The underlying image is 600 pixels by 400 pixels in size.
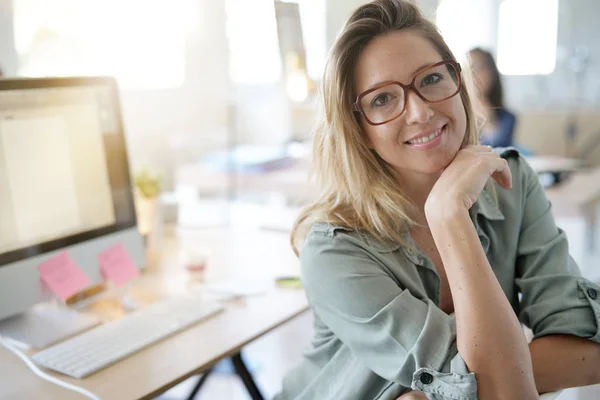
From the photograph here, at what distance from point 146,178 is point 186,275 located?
1.19 feet

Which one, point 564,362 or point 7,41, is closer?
point 564,362

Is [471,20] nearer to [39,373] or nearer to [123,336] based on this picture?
[123,336]

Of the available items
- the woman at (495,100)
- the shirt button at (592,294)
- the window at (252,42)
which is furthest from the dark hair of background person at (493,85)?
the shirt button at (592,294)

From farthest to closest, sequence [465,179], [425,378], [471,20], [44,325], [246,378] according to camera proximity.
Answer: [471,20] → [246,378] → [44,325] → [465,179] → [425,378]

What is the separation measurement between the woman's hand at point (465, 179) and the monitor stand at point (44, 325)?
0.75 m

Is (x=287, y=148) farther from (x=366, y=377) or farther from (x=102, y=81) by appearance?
(x=366, y=377)

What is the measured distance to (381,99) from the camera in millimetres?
1202

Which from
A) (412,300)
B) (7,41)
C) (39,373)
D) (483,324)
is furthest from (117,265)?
(7,41)

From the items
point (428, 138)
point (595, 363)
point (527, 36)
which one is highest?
point (527, 36)

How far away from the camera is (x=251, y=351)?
111 inches

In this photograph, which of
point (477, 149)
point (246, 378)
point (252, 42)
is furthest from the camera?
point (252, 42)

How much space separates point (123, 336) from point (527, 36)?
163 inches

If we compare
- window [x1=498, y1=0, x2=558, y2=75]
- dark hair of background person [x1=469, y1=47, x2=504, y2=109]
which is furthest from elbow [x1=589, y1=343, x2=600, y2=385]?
window [x1=498, y1=0, x2=558, y2=75]

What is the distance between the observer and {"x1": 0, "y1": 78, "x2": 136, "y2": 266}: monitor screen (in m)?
1.29
